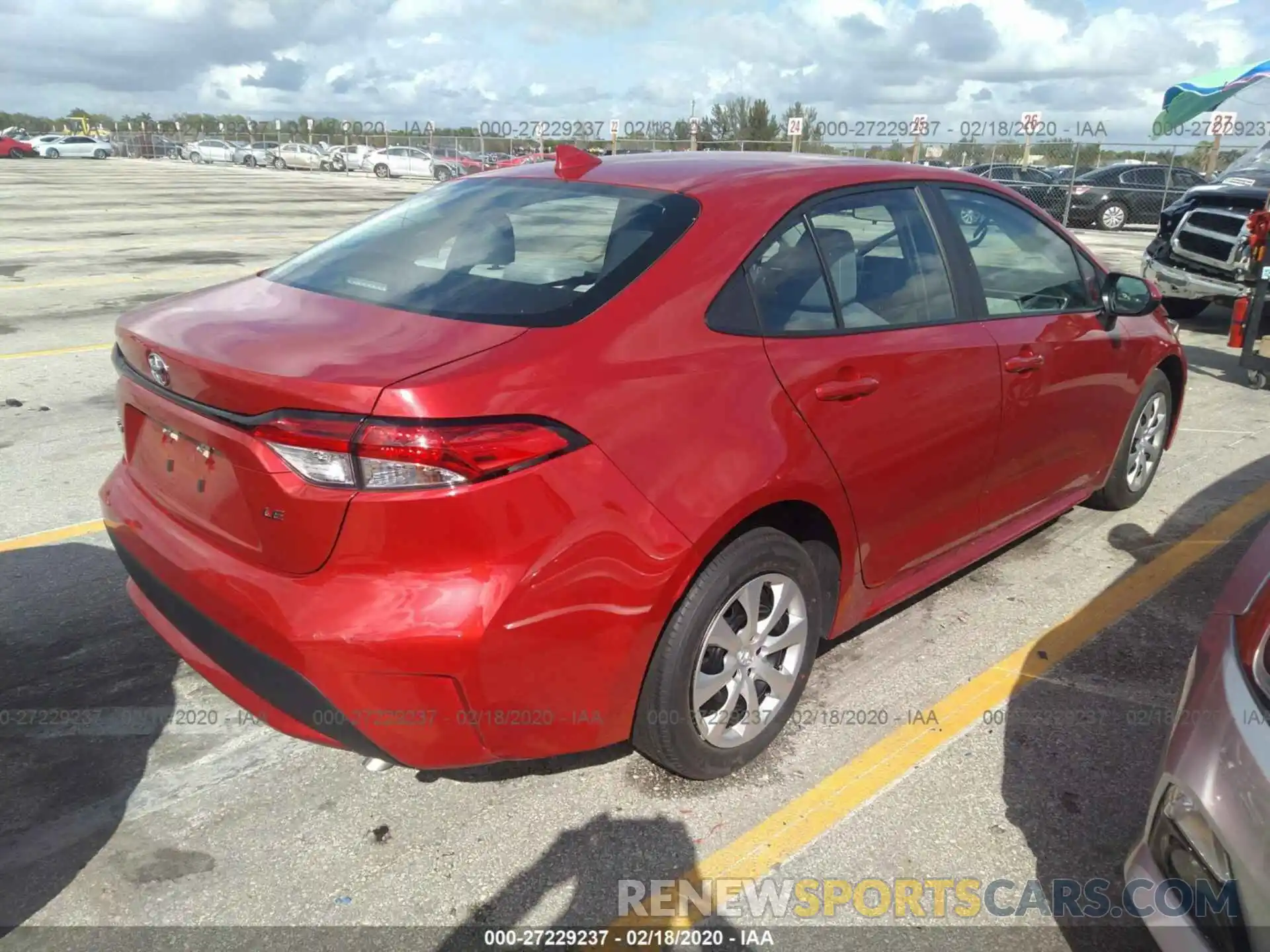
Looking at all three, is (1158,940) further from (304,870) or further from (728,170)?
(728,170)

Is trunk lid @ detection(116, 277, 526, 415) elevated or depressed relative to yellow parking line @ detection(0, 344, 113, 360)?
elevated

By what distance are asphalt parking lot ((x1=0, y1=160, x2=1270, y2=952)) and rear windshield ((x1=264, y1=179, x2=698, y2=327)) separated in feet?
4.57

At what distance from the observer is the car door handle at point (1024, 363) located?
3.41m

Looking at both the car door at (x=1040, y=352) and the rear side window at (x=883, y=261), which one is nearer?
the rear side window at (x=883, y=261)

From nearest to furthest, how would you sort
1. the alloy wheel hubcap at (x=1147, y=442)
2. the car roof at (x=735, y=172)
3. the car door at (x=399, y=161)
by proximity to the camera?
the car roof at (x=735, y=172) → the alloy wheel hubcap at (x=1147, y=442) → the car door at (x=399, y=161)

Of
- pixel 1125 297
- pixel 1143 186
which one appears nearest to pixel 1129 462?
pixel 1125 297

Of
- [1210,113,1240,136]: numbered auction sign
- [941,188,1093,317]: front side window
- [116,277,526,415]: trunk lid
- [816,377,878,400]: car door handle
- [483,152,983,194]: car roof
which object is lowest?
[816,377,878,400]: car door handle

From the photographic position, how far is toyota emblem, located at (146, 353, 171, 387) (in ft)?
7.90

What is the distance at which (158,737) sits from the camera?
114 inches

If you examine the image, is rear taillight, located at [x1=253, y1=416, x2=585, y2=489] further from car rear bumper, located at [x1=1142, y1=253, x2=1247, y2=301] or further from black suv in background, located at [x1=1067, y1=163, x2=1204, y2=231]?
black suv in background, located at [x1=1067, y1=163, x2=1204, y2=231]

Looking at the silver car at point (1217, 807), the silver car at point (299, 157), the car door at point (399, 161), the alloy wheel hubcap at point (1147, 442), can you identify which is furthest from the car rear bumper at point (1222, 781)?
the silver car at point (299, 157)

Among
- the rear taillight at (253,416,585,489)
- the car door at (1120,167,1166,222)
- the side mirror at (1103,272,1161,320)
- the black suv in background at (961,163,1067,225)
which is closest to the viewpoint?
the rear taillight at (253,416,585,489)

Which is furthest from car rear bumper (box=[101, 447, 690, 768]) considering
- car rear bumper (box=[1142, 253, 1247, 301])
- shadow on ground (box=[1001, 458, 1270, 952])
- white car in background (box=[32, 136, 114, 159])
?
white car in background (box=[32, 136, 114, 159])

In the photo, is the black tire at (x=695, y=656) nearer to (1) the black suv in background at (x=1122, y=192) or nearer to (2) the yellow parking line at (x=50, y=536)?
(2) the yellow parking line at (x=50, y=536)
